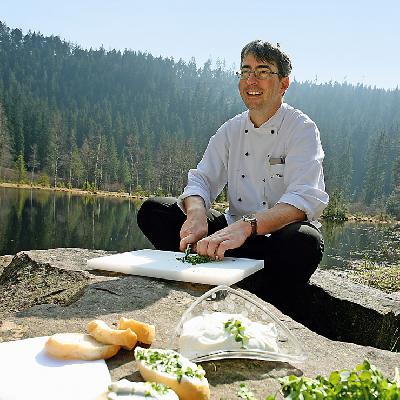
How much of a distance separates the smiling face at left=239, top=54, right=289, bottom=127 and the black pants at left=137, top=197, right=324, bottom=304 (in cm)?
78

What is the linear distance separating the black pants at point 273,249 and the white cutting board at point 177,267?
5.1 inches

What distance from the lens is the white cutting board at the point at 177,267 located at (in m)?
2.70

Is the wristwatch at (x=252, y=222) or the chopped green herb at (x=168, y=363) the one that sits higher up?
the wristwatch at (x=252, y=222)

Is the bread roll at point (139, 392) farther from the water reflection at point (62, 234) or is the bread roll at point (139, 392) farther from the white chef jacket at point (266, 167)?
the water reflection at point (62, 234)

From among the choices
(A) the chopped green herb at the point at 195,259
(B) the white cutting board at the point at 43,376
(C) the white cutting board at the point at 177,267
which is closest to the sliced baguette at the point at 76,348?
(B) the white cutting board at the point at 43,376

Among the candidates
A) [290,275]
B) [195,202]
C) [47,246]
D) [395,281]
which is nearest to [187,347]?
[290,275]

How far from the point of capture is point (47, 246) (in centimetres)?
1368

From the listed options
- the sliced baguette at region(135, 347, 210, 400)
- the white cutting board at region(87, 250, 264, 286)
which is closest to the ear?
the white cutting board at region(87, 250, 264, 286)

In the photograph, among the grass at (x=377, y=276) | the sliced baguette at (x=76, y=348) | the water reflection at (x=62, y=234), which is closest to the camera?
the sliced baguette at (x=76, y=348)

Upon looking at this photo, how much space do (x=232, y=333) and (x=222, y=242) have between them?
1.20m

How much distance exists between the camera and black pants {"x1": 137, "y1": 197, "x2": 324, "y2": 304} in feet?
9.87

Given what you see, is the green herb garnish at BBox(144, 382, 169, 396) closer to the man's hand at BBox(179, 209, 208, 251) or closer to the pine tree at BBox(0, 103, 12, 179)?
the man's hand at BBox(179, 209, 208, 251)

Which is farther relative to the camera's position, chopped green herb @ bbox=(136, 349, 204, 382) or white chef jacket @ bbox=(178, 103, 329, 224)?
white chef jacket @ bbox=(178, 103, 329, 224)

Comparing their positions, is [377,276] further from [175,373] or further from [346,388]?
[346,388]
